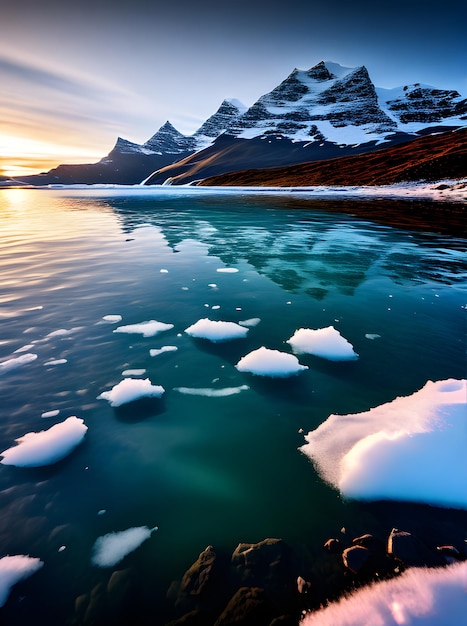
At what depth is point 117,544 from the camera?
7.29ft

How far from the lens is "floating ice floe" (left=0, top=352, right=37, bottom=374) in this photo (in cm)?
421

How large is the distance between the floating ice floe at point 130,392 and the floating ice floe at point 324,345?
84.3 inches

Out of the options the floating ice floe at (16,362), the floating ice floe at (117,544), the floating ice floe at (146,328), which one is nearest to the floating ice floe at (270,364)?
the floating ice floe at (146,328)

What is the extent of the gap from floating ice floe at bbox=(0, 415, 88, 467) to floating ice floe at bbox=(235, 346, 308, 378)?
2.05 m

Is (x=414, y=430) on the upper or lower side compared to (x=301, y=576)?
upper

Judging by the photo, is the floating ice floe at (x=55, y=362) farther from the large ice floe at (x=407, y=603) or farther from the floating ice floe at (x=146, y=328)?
the large ice floe at (x=407, y=603)

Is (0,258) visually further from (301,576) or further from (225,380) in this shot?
(301,576)

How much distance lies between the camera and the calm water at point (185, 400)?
7.41 ft

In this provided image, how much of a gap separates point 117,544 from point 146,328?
11.6 ft

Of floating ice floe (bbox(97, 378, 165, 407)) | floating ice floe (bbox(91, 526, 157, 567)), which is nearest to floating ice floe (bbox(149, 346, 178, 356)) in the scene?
floating ice floe (bbox(97, 378, 165, 407))

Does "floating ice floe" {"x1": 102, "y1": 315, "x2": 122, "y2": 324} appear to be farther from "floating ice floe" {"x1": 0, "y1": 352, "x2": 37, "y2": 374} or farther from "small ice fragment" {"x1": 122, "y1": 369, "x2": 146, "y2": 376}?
"small ice fragment" {"x1": 122, "y1": 369, "x2": 146, "y2": 376}

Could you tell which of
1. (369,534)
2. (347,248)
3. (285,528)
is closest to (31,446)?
(285,528)

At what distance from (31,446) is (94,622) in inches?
66.2

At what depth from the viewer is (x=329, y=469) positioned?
2746 millimetres
